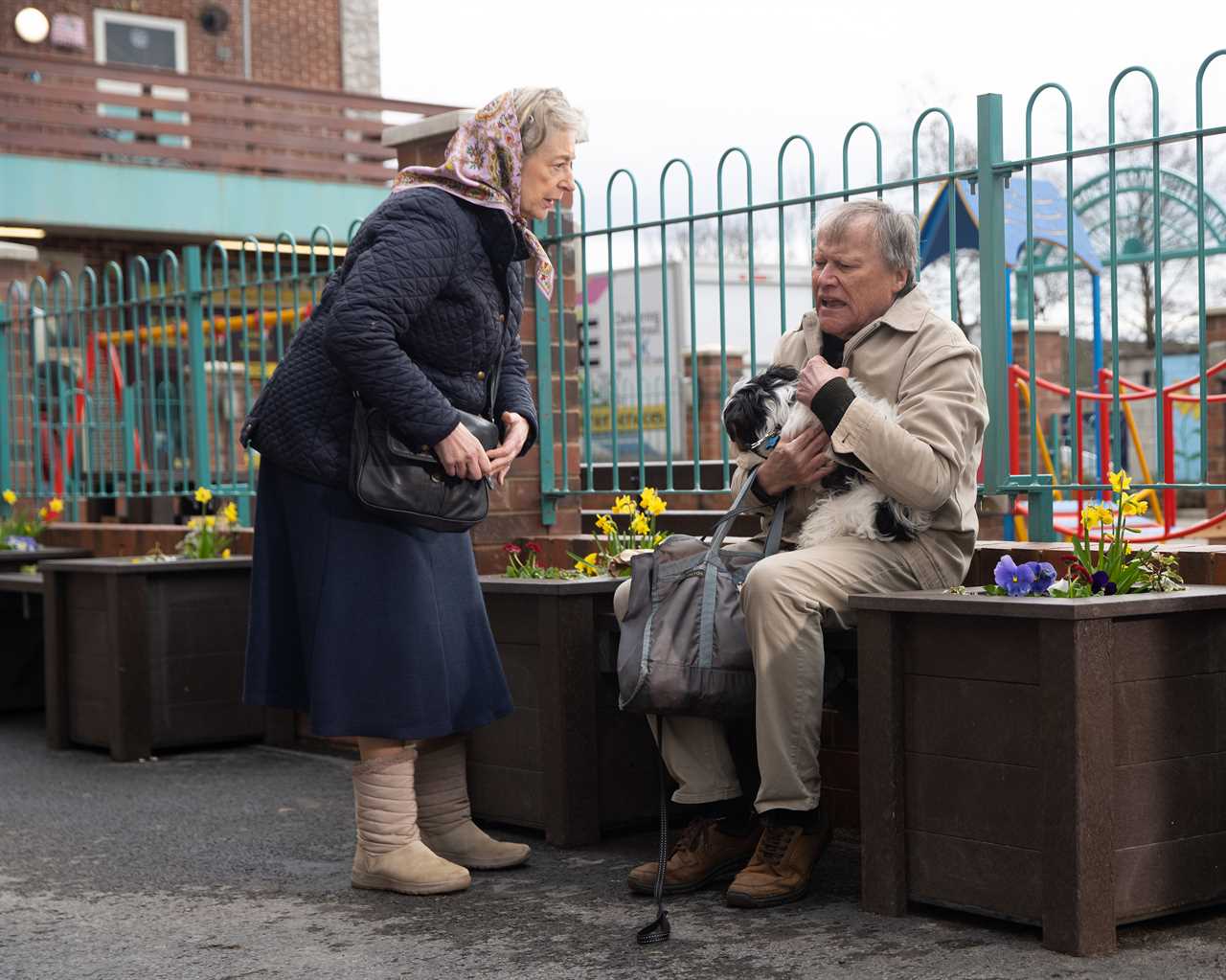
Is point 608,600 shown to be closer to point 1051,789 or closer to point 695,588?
point 695,588

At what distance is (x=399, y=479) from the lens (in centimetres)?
401

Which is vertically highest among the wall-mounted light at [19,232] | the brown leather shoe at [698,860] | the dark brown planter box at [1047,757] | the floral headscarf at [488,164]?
the wall-mounted light at [19,232]

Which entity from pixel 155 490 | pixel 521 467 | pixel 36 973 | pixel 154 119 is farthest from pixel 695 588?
pixel 154 119

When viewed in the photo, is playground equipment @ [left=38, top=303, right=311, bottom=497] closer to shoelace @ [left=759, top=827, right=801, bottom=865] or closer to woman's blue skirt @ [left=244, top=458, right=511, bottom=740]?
woman's blue skirt @ [left=244, top=458, right=511, bottom=740]

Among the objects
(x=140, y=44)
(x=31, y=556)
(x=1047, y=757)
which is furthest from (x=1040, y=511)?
(x=140, y=44)

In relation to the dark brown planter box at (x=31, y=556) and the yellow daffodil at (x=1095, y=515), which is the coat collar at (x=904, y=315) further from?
the dark brown planter box at (x=31, y=556)

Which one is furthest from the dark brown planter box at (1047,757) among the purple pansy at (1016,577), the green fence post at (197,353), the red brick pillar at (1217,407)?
the red brick pillar at (1217,407)

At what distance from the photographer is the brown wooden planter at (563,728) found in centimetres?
468

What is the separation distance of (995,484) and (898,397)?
90 centimetres

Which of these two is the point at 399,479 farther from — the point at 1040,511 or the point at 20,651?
the point at 20,651

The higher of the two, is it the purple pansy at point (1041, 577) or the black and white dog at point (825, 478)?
the black and white dog at point (825, 478)

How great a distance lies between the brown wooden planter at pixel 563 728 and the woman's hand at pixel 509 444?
1.77ft

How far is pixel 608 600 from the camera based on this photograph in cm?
479

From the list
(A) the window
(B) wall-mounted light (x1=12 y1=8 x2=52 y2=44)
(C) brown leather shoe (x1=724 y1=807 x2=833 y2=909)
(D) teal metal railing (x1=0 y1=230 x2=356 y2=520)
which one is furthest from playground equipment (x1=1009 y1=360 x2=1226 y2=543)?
(B) wall-mounted light (x1=12 y1=8 x2=52 y2=44)
